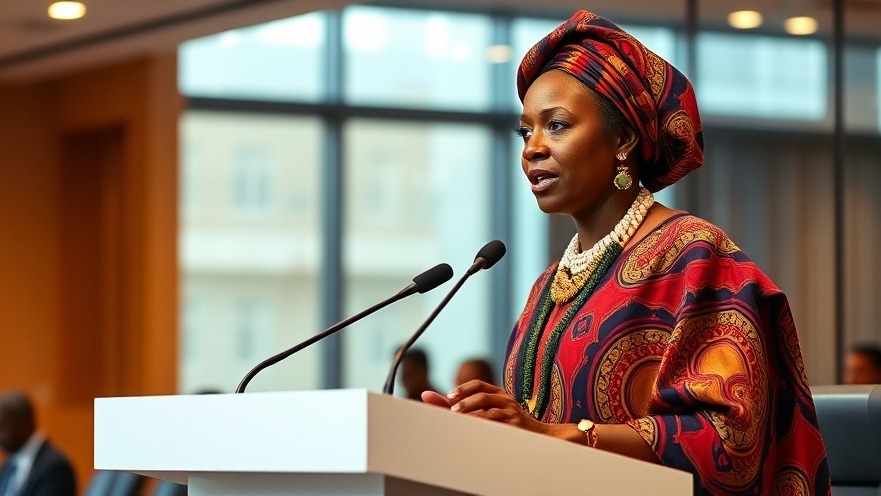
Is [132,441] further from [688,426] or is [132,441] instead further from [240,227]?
[240,227]

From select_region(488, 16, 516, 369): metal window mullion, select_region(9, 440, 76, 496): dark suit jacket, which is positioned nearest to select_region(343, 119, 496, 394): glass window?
select_region(488, 16, 516, 369): metal window mullion

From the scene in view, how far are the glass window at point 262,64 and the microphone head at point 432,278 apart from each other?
8.27m

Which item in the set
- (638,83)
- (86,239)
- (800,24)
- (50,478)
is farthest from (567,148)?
(86,239)

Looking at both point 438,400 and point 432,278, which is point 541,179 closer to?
point 432,278

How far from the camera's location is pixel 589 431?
1.99 m

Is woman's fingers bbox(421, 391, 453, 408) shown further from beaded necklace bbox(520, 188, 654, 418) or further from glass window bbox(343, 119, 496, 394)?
glass window bbox(343, 119, 496, 394)

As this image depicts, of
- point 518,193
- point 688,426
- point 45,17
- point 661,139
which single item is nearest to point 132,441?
point 688,426

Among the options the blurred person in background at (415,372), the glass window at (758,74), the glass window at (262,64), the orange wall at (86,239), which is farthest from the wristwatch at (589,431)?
the glass window at (262,64)

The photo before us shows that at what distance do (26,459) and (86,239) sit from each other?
9.99 ft

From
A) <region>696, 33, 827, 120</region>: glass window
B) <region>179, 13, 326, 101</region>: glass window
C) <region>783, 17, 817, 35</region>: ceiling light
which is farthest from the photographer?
<region>179, 13, 326, 101</region>: glass window

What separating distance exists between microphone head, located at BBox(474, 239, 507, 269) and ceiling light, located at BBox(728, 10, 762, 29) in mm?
4651

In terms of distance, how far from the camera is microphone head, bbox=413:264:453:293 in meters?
2.13

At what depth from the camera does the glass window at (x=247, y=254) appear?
10719 mm

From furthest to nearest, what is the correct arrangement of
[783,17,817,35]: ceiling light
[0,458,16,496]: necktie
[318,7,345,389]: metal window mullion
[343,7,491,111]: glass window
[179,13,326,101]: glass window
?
[343,7,491,111]: glass window
[318,7,345,389]: metal window mullion
[179,13,326,101]: glass window
[0,458,16,496]: necktie
[783,17,817,35]: ceiling light
